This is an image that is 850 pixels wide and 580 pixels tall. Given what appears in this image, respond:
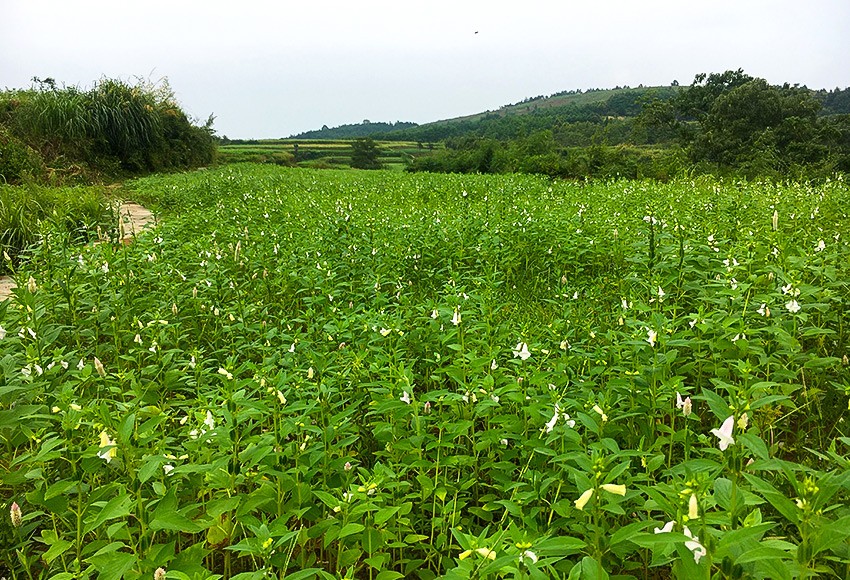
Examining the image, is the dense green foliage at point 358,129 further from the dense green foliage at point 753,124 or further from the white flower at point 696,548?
the white flower at point 696,548

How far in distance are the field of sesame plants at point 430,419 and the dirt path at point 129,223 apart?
37cm

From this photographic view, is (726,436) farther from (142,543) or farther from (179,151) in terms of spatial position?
(179,151)

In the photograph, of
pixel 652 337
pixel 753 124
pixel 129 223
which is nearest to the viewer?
pixel 652 337

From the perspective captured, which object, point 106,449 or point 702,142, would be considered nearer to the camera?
point 106,449

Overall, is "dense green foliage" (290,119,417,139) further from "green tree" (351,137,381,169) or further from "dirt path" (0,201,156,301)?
"dirt path" (0,201,156,301)

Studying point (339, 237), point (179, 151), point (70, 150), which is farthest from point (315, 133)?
point (339, 237)

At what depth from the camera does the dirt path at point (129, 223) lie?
4.43 metres

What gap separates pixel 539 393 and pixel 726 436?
1.21 meters

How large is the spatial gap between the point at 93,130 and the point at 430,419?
22.2 meters

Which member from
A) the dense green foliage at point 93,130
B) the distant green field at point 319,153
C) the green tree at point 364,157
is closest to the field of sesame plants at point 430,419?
the dense green foliage at point 93,130

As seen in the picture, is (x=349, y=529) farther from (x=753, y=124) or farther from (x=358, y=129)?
(x=358, y=129)

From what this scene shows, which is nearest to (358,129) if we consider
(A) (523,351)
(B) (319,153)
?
(B) (319,153)

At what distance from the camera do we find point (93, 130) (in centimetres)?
1908

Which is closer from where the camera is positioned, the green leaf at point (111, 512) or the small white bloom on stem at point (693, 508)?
the small white bloom on stem at point (693, 508)
